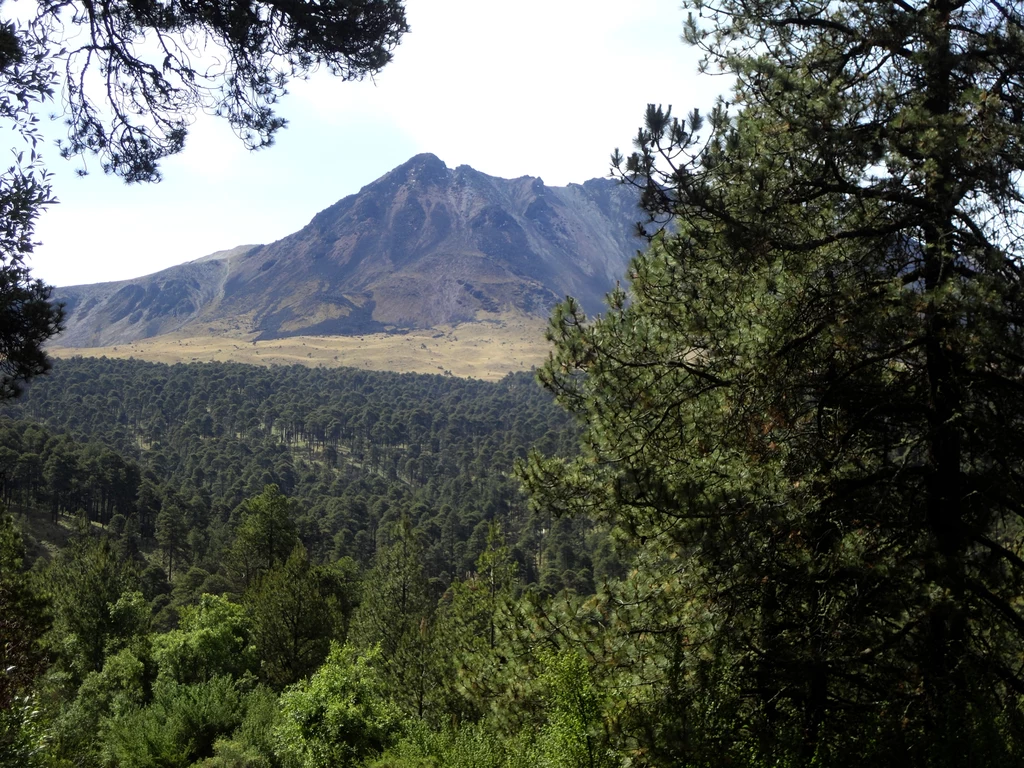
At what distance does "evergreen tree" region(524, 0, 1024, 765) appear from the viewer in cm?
540

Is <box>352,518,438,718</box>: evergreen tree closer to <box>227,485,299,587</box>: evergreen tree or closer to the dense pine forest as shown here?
the dense pine forest

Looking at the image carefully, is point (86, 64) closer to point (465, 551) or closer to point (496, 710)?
point (496, 710)

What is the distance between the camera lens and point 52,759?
11.3 metres

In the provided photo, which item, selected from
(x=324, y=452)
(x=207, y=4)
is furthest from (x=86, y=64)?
(x=324, y=452)

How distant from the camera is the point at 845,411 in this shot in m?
6.32

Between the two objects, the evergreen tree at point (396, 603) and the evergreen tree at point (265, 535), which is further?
the evergreen tree at point (265, 535)

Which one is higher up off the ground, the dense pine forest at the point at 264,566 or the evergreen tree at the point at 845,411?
the evergreen tree at the point at 845,411

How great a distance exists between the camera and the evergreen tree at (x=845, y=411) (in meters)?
5.40

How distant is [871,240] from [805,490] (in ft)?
7.32

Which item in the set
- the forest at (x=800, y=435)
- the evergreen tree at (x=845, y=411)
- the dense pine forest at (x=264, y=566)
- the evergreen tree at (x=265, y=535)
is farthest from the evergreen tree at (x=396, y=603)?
the evergreen tree at (x=845, y=411)

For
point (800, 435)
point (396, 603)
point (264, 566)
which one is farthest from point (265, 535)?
point (800, 435)

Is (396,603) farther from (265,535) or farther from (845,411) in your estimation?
(845,411)

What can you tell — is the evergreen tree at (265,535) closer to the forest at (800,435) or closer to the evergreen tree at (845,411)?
the forest at (800,435)

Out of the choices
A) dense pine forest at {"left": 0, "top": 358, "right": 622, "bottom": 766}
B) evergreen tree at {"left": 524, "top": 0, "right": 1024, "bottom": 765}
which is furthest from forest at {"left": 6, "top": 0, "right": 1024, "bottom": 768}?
dense pine forest at {"left": 0, "top": 358, "right": 622, "bottom": 766}
